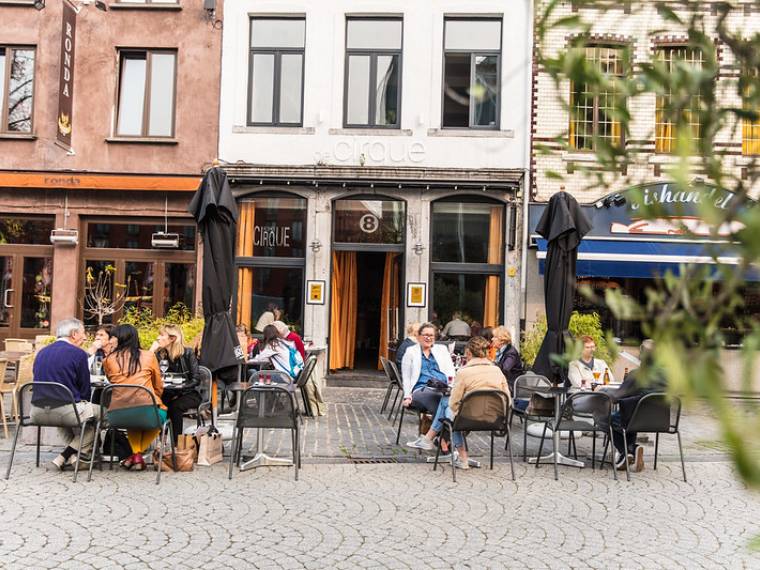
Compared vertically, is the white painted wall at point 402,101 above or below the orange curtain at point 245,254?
above

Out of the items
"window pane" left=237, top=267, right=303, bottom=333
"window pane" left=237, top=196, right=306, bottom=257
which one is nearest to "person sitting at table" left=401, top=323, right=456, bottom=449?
"window pane" left=237, top=267, right=303, bottom=333

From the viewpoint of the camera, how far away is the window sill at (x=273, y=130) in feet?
49.9

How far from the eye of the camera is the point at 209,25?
15.6 meters

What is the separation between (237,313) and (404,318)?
3.44 metres

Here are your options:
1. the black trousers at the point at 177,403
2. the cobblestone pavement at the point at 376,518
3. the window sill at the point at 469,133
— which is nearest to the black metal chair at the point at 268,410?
the cobblestone pavement at the point at 376,518

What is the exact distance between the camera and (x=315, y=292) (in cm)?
1498

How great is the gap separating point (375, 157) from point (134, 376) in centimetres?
872

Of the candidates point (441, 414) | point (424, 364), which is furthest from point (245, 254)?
point (441, 414)

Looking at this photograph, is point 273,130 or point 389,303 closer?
point 273,130

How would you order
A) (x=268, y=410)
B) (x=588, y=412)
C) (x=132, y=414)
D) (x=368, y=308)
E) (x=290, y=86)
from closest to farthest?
1. (x=132, y=414)
2. (x=268, y=410)
3. (x=588, y=412)
4. (x=290, y=86)
5. (x=368, y=308)

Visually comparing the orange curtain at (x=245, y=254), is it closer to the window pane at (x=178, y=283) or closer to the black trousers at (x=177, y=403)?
the window pane at (x=178, y=283)

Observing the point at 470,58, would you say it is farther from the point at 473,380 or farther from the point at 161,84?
the point at 473,380

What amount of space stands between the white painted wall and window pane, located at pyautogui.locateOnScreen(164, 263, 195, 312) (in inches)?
99.2

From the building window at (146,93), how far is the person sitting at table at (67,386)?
9169mm
